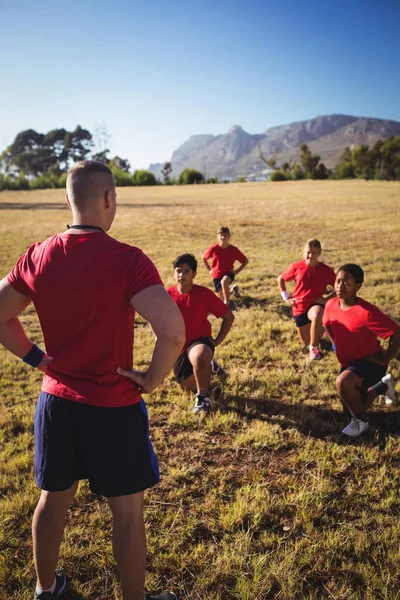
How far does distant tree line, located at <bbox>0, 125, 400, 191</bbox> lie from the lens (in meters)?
70.4

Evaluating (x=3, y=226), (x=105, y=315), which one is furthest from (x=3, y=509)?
(x=3, y=226)

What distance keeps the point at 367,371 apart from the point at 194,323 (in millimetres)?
1967

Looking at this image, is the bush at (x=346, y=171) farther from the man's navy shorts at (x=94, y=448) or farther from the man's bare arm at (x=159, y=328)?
the man's navy shorts at (x=94, y=448)

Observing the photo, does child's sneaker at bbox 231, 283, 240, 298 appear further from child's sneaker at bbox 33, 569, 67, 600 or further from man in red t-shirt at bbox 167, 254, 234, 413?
child's sneaker at bbox 33, 569, 67, 600

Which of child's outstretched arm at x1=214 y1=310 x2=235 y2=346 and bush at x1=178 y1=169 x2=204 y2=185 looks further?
bush at x1=178 y1=169 x2=204 y2=185

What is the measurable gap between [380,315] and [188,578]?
287 centimetres

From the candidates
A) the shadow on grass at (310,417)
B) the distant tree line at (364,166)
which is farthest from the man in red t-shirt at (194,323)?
the distant tree line at (364,166)

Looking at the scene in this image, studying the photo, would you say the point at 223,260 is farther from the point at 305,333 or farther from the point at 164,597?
the point at 164,597

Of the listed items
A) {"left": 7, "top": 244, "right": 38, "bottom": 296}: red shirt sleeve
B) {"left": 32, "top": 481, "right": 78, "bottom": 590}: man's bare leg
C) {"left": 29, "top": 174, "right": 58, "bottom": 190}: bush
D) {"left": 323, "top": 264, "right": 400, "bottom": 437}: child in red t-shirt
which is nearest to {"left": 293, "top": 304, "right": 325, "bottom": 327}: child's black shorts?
{"left": 323, "top": 264, "right": 400, "bottom": 437}: child in red t-shirt

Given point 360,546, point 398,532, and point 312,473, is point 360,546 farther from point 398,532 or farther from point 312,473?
point 312,473

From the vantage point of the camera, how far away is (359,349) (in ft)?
13.4

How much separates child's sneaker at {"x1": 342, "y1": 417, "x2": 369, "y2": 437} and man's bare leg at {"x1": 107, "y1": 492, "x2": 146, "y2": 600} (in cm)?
258

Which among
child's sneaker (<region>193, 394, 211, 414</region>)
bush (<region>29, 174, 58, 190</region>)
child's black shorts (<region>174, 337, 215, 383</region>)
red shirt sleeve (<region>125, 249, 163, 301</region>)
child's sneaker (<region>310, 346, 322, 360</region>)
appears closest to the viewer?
red shirt sleeve (<region>125, 249, 163, 301</region>)

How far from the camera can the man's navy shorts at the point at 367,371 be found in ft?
13.0
